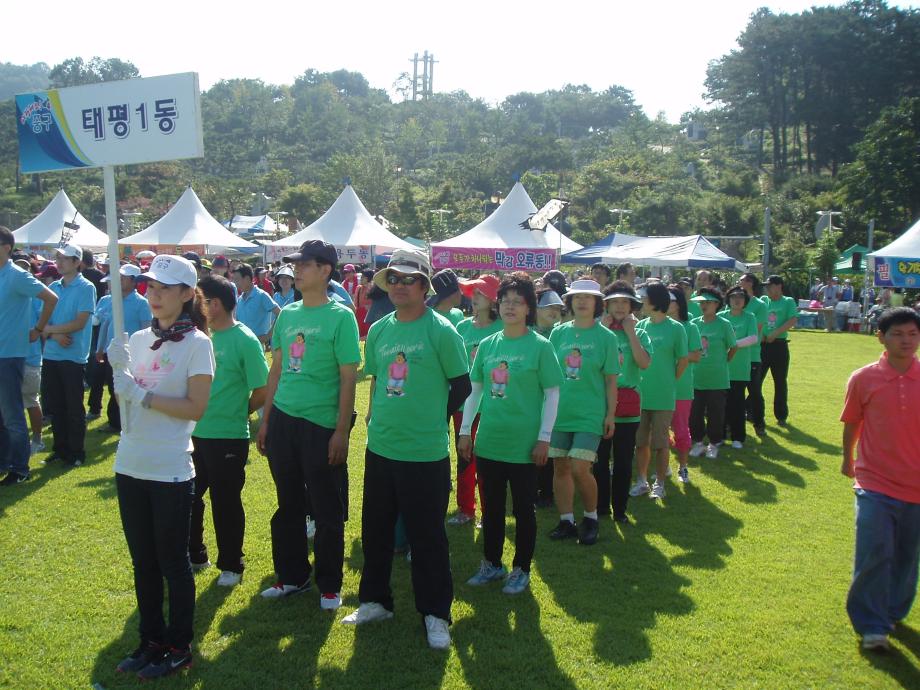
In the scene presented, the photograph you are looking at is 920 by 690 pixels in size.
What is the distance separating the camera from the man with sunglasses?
4.00 m

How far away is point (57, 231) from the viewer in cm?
2548

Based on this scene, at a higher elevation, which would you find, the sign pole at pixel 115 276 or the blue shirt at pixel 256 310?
the sign pole at pixel 115 276

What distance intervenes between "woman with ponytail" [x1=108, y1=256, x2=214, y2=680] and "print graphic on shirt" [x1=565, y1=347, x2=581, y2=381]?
277 cm

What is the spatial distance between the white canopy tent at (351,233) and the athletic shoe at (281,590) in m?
16.0

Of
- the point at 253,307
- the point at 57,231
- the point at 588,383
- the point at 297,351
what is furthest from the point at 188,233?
the point at 297,351

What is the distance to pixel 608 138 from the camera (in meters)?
99.9

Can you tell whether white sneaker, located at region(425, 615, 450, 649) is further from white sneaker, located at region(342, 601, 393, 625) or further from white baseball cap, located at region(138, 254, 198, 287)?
white baseball cap, located at region(138, 254, 198, 287)

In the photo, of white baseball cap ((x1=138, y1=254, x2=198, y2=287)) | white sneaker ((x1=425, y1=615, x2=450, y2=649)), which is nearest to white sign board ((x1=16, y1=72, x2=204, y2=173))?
white baseball cap ((x1=138, y1=254, x2=198, y2=287))

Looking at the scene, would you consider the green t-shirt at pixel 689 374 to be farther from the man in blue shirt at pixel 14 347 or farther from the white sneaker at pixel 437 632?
the man in blue shirt at pixel 14 347

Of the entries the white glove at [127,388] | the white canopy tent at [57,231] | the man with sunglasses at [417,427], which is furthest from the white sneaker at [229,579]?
the white canopy tent at [57,231]

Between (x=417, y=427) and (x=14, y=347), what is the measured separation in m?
4.79

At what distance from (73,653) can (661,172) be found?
63579mm

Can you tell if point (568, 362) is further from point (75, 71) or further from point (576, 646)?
point (75, 71)

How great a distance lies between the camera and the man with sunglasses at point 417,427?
157 inches
